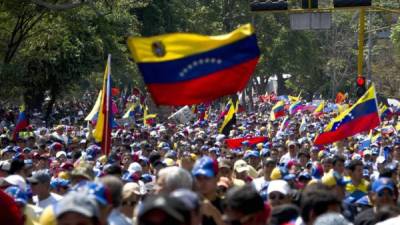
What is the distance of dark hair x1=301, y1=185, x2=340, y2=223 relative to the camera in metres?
6.84

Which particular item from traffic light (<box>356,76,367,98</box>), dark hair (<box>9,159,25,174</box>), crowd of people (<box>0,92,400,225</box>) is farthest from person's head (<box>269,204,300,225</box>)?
traffic light (<box>356,76,367,98</box>)

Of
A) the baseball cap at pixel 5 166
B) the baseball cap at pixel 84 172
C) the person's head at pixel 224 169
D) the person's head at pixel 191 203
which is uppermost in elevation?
the person's head at pixel 191 203

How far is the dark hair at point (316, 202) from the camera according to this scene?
684 centimetres

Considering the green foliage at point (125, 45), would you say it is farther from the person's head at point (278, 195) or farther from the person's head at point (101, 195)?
the person's head at point (101, 195)

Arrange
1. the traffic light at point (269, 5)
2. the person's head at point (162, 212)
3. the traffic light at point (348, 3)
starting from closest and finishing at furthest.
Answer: the person's head at point (162, 212) < the traffic light at point (348, 3) < the traffic light at point (269, 5)

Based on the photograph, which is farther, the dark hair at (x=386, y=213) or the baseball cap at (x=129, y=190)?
the baseball cap at (x=129, y=190)

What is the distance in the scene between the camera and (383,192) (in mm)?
8438

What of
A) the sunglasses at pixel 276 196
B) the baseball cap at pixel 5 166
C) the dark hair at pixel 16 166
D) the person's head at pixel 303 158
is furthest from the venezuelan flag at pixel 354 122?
the sunglasses at pixel 276 196

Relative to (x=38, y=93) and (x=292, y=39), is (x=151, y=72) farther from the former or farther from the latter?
(x=292, y=39)

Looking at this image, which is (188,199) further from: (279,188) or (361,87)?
(361,87)

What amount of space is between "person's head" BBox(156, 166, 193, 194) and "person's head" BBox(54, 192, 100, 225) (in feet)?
5.85

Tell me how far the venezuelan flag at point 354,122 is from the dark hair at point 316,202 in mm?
10617

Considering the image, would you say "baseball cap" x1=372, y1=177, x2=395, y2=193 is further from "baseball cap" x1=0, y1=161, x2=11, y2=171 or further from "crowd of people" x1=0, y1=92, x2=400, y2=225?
"baseball cap" x1=0, y1=161, x2=11, y2=171

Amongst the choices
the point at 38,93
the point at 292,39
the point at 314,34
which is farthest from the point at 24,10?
the point at 314,34
